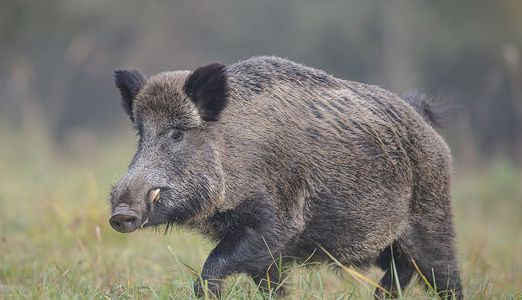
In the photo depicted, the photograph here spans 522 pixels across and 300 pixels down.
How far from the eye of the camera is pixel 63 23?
23.4 metres

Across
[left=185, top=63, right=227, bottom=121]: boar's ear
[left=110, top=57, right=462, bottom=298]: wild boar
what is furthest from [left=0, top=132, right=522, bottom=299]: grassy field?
[left=185, top=63, right=227, bottom=121]: boar's ear

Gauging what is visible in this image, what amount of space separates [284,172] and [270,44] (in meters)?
21.1

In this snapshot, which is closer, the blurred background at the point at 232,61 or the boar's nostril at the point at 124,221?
the boar's nostril at the point at 124,221

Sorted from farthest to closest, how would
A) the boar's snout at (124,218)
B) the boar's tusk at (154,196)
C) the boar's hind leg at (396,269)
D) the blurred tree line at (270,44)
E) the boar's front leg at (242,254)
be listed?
the blurred tree line at (270,44)
the boar's hind leg at (396,269)
the boar's front leg at (242,254)
the boar's tusk at (154,196)
the boar's snout at (124,218)

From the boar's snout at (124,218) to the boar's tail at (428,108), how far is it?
260 centimetres

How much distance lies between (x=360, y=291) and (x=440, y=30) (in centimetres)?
1855

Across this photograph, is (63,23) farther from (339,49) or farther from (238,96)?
(238,96)

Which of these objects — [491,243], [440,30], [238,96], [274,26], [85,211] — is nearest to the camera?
[238,96]

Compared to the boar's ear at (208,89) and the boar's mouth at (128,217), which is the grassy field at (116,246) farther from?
the boar's ear at (208,89)

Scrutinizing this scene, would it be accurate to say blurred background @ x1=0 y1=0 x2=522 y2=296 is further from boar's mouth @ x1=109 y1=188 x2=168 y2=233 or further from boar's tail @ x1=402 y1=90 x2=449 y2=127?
boar's mouth @ x1=109 y1=188 x2=168 y2=233

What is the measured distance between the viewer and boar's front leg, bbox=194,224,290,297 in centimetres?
486

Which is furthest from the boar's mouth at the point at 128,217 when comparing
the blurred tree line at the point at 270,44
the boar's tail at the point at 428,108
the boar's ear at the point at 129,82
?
the blurred tree line at the point at 270,44

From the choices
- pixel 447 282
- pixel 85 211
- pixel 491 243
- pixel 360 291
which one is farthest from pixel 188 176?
pixel 491 243

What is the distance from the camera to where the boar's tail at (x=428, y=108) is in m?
6.42
